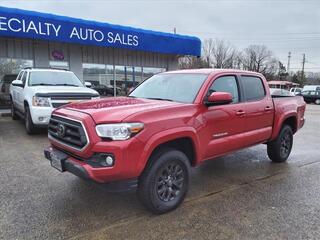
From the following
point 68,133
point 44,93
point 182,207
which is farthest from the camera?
point 44,93

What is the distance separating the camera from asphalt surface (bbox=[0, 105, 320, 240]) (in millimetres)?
3441

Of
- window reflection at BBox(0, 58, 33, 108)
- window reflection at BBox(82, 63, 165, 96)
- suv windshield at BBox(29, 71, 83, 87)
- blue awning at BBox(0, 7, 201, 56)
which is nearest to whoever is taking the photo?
suv windshield at BBox(29, 71, 83, 87)

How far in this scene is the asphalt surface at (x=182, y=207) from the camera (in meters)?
3.44

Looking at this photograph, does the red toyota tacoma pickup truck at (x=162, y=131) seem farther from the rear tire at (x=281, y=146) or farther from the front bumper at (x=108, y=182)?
the rear tire at (x=281, y=146)

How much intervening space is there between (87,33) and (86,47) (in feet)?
5.65

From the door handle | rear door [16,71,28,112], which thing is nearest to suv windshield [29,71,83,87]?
rear door [16,71,28,112]

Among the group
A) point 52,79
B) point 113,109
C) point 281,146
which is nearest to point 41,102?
point 52,79

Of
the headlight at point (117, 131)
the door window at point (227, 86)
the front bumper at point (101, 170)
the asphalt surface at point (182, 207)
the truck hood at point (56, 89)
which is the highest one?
the door window at point (227, 86)

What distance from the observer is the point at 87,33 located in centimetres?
1384

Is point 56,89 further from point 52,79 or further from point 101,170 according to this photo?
point 101,170

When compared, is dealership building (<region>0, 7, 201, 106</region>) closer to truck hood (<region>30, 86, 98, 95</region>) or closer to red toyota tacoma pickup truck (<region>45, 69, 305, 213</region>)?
truck hood (<region>30, 86, 98, 95</region>)

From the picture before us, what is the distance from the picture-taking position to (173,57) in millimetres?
18875

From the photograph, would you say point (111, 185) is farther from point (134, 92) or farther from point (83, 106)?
point (134, 92)

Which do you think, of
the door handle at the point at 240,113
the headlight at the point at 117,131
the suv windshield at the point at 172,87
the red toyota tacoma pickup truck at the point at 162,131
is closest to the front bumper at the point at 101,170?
the red toyota tacoma pickup truck at the point at 162,131
